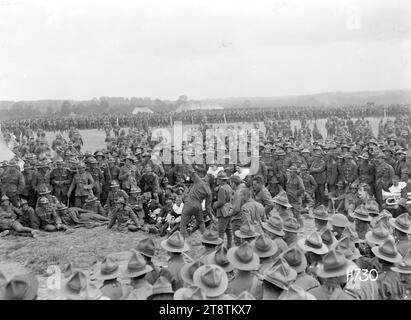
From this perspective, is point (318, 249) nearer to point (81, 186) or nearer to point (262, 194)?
point (262, 194)

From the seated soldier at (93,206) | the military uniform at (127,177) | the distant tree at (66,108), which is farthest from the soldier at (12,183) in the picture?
the distant tree at (66,108)

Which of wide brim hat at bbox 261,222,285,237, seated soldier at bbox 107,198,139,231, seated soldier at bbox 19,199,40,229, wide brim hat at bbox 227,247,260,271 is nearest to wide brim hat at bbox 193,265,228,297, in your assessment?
wide brim hat at bbox 227,247,260,271

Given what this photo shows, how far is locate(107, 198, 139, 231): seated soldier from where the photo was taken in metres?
9.80

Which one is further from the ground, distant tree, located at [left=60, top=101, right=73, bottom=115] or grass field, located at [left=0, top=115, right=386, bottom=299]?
distant tree, located at [left=60, top=101, right=73, bottom=115]

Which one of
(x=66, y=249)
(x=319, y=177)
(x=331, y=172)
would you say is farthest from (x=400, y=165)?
(x=66, y=249)

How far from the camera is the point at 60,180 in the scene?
36.4 feet

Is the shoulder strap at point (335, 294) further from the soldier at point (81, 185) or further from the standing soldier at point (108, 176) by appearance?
the standing soldier at point (108, 176)

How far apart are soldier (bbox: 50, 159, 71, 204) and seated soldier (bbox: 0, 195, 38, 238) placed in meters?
1.24

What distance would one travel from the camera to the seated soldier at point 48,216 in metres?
9.97

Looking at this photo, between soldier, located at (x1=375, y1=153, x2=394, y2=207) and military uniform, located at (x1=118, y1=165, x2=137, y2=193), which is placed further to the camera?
military uniform, located at (x1=118, y1=165, x2=137, y2=193)

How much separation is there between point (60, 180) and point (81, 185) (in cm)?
64

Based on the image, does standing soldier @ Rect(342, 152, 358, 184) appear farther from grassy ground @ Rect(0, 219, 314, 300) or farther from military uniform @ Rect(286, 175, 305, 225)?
grassy ground @ Rect(0, 219, 314, 300)
